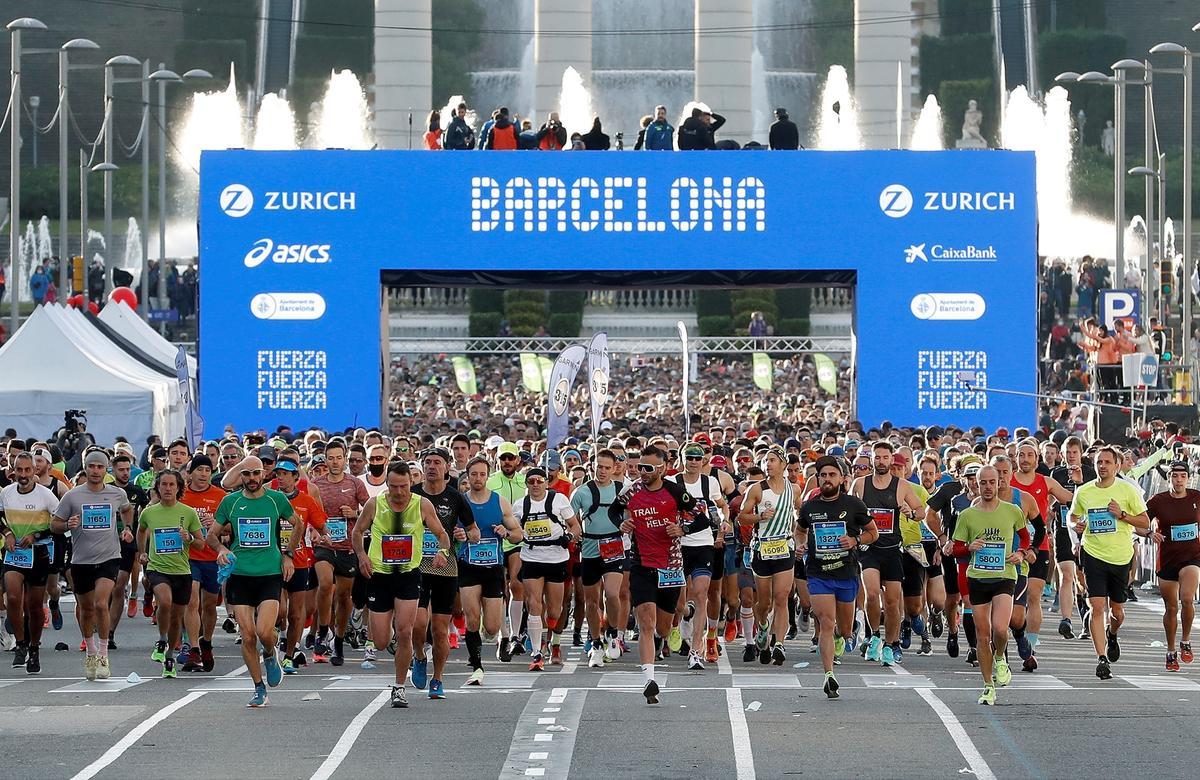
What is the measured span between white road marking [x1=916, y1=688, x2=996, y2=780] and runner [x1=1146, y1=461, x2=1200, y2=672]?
259cm

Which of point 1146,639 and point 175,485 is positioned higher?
point 175,485

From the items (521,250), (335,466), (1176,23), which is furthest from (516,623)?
(1176,23)

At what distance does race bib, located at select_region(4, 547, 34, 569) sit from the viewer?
19000 millimetres

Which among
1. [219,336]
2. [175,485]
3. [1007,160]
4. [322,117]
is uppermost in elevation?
[322,117]

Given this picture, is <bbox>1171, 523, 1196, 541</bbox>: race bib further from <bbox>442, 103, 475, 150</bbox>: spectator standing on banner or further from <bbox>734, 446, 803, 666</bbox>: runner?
<bbox>442, 103, 475, 150</bbox>: spectator standing on banner

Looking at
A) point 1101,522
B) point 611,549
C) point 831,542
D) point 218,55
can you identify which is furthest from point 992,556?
point 218,55

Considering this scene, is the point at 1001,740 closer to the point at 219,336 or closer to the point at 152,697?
the point at 152,697

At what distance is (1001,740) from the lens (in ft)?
46.9

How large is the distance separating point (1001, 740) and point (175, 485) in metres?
6.72

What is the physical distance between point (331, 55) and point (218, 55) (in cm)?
427

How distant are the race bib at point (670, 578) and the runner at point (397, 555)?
1.65 m

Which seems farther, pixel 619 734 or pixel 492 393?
pixel 492 393

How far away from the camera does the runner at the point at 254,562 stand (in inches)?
628

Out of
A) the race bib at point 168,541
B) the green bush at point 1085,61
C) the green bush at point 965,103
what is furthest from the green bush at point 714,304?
the race bib at point 168,541
